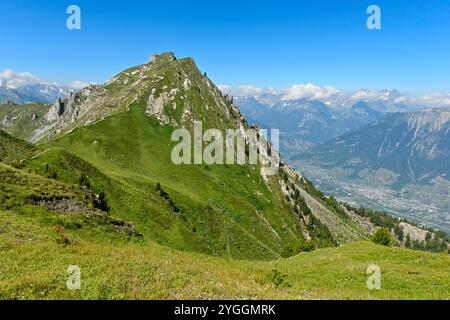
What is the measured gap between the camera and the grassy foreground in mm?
19391

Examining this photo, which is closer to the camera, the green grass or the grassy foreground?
the grassy foreground

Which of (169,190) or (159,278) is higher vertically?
(159,278)

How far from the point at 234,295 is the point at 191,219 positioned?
308 feet

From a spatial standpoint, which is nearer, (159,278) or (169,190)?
(159,278)

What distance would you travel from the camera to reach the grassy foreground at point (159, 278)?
19.4m

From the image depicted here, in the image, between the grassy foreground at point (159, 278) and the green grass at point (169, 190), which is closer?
the grassy foreground at point (159, 278)

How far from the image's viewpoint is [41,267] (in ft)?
74.8

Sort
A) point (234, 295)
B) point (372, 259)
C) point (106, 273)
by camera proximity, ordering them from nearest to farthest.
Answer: point (234, 295) < point (106, 273) < point (372, 259)

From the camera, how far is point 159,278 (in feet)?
72.4
